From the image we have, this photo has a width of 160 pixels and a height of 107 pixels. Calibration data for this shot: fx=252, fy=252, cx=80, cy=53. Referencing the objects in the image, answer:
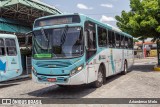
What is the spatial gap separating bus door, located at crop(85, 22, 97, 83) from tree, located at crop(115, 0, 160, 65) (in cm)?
900

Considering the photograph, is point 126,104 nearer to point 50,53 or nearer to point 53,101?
point 53,101

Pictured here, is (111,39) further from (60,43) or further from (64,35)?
(60,43)

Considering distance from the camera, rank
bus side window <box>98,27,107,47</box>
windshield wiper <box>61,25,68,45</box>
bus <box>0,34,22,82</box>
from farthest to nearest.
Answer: bus <box>0,34,22,82</box> → bus side window <box>98,27,107,47</box> → windshield wiper <box>61,25,68,45</box>

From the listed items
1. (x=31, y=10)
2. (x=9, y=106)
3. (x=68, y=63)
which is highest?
(x=31, y=10)

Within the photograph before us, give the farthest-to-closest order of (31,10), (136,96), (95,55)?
(31,10)
(95,55)
(136,96)

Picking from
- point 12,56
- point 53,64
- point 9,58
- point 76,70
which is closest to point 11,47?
point 12,56

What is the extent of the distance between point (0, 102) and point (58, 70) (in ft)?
7.83

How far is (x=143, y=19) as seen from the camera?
19.6 m

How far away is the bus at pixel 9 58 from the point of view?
13727mm

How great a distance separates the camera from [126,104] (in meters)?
8.25

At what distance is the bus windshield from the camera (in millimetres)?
9602

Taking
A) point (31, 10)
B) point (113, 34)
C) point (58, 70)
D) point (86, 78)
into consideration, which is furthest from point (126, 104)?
point (31, 10)

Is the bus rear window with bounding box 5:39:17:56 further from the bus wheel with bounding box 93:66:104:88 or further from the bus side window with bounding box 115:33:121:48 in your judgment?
the bus side window with bounding box 115:33:121:48

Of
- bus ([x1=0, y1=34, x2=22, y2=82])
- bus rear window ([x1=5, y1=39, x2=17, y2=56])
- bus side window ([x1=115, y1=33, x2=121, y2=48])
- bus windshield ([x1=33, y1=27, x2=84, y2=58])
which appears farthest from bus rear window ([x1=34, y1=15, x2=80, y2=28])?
bus side window ([x1=115, y1=33, x2=121, y2=48])
